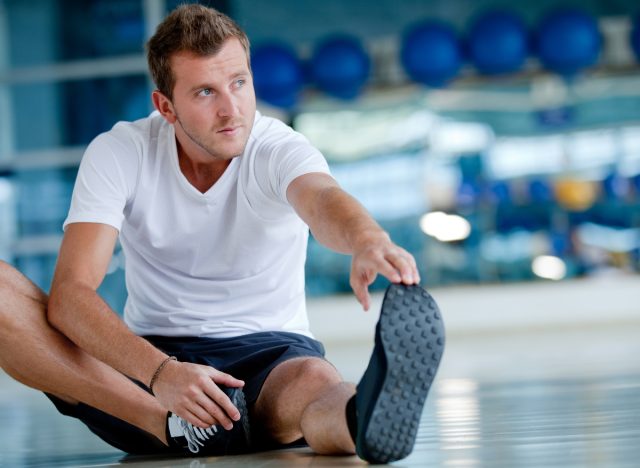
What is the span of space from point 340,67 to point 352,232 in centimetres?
497

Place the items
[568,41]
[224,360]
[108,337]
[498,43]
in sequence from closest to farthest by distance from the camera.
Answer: [108,337] < [224,360] < [568,41] < [498,43]

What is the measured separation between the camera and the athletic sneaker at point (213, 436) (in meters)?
1.67

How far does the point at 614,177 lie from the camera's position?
846 centimetres

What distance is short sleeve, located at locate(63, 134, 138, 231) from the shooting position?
1.78 m

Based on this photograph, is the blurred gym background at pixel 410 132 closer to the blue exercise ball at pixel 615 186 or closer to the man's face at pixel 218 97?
the blue exercise ball at pixel 615 186

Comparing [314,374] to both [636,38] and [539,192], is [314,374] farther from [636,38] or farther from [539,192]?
[539,192]

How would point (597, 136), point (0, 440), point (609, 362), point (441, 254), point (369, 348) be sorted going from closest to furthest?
1. point (0, 440)
2. point (609, 362)
3. point (369, 348)
4. point (441, 254)
5. point (597, 136)

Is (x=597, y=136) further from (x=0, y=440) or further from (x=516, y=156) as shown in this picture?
(x=0, y=440)

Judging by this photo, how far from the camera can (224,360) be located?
1.85 metres

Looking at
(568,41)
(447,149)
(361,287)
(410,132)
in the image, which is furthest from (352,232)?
(447,149)

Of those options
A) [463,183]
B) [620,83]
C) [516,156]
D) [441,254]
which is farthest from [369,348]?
[620,83]

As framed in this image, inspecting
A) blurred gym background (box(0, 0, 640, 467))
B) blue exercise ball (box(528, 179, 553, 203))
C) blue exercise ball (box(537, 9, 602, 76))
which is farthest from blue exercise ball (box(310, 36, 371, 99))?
blue exercise ball (box(528, 179, 553, 203))

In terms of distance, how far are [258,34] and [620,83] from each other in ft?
10.4

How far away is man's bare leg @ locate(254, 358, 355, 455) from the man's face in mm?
405
